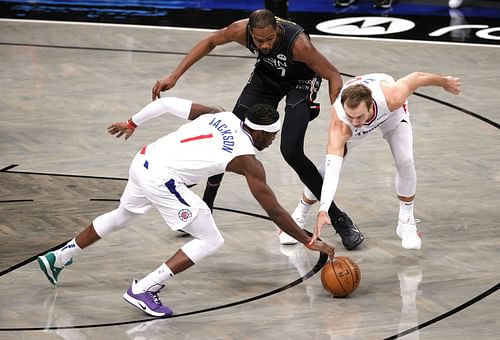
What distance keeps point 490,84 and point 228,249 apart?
5.05m

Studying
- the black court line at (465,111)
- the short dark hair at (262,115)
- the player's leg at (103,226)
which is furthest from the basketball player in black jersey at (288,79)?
the black court line at (465,111)

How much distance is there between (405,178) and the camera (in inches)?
329

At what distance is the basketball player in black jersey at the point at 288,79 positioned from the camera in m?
8.10

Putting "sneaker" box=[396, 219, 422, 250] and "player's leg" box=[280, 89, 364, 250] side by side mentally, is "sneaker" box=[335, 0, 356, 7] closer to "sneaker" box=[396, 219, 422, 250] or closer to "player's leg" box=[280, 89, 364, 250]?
"player's leg" box=[280, 89, 364, 250]

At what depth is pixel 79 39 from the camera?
47.6ft

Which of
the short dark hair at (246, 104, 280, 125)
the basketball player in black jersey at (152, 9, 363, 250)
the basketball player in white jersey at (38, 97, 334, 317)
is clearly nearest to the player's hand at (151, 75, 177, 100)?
the basketball player in black jersey at (152, 9, 363, 250)

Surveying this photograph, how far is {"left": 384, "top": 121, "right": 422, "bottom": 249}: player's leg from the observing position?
8.18 metres

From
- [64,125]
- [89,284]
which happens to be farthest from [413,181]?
[64,125]

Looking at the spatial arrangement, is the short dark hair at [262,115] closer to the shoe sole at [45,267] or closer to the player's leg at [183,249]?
the player's leg at [183,249]

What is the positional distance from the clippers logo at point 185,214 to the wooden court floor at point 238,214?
23.8 inches

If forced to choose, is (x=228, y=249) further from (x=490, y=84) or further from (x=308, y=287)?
(x=490, y=84)

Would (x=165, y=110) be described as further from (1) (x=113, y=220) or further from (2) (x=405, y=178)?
(2) (x=405, y=178)

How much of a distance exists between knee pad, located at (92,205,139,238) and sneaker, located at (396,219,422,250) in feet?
6.72

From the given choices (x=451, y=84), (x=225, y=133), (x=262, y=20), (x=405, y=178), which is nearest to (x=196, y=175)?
(x=225, y=133)
